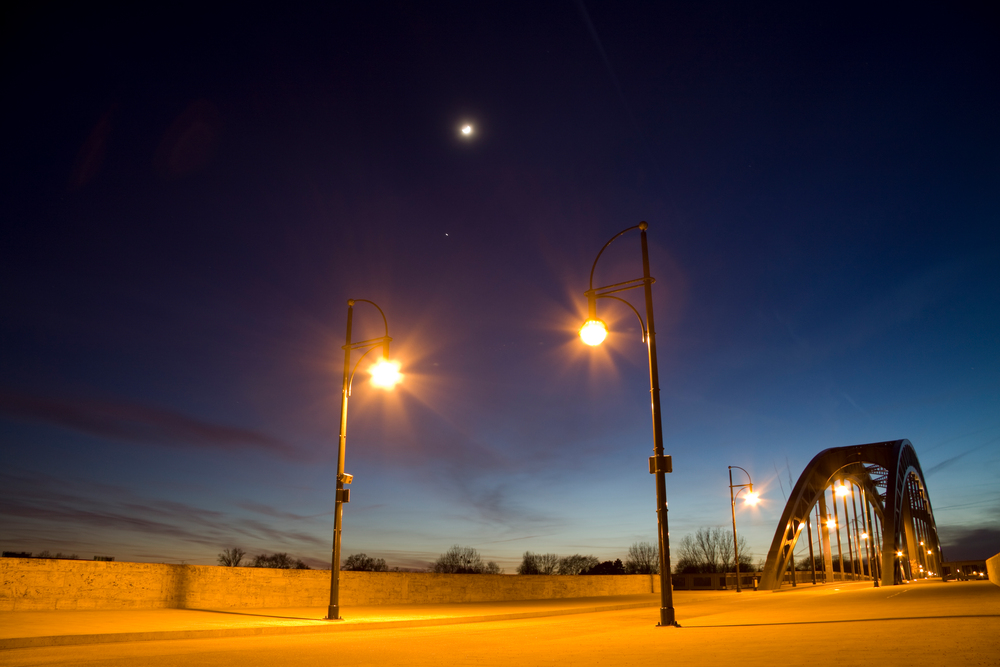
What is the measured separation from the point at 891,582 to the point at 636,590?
36854 mm

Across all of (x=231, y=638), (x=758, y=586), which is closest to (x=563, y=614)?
(x=231, y=638)

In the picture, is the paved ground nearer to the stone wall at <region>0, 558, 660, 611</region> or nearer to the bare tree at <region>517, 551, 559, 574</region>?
the stone wall at <region>0, 558, 660, 611</region>

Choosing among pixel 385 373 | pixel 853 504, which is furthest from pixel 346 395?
pixel 853 504

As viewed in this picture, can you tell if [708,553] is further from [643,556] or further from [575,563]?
[575,563]

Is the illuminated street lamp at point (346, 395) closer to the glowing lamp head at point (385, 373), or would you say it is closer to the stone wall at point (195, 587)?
the glowing lamp head at point (385, 373)

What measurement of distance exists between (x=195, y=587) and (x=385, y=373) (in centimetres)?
976

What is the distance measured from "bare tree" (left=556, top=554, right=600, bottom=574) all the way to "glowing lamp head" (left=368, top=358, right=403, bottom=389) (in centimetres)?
9508

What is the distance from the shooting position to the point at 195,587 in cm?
2053

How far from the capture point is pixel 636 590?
40.5 m

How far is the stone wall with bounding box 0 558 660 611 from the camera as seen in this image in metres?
17.5

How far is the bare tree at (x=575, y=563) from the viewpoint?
349ft

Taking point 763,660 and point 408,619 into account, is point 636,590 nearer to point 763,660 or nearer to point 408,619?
point 408,619

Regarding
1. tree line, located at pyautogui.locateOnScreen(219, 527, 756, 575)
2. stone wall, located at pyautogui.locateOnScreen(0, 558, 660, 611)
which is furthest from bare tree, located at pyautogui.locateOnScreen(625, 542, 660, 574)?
stone wall, located at pyautogui.locateOnScreen(0, 558, 660, 611)

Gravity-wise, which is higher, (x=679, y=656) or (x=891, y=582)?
(x=679, y=656)
